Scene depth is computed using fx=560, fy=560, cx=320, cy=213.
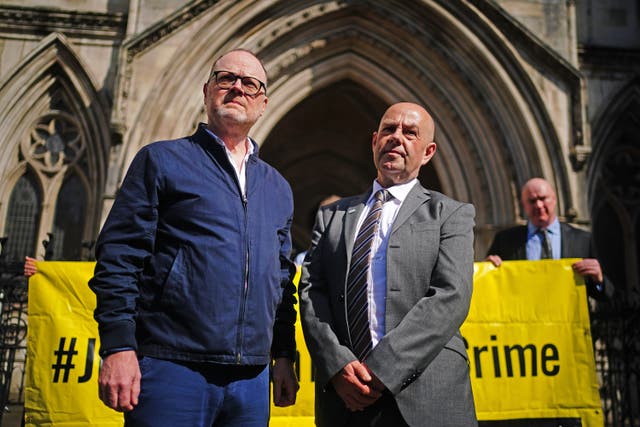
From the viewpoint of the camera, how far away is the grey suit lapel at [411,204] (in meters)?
2.48

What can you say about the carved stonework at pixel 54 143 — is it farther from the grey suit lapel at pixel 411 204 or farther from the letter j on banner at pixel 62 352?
the grey suit lapel at pixel 411 204

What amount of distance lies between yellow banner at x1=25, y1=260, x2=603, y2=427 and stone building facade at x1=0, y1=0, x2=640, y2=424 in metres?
4.04

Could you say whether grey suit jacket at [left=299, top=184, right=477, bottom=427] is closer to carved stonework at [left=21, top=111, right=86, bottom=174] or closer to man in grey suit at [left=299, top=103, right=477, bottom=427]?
man in grey suit at [left=299, top=103, right=477, bottom=427]

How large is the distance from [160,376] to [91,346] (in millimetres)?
2383

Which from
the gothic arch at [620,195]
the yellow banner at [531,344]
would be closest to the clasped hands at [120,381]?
the yellow banner at [531,344]

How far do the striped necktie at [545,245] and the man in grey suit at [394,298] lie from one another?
2.20 meters

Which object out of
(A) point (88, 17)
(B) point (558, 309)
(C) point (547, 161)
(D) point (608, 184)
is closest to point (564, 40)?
(C) point (547, 161)

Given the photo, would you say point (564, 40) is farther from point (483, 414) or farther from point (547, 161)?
point (483, 414)

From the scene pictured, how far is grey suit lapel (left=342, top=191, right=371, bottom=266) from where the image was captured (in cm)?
252

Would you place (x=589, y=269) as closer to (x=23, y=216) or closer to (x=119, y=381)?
(x=119, y=381)

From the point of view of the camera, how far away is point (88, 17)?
930 cm

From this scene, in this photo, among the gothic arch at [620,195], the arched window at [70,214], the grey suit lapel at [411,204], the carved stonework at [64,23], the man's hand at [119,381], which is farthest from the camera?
the gothic arch at [620,195]

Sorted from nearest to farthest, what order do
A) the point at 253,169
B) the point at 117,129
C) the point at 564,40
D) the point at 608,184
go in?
the point at 253,169, the point at 117,129, the point at 564,40, the point at 608,184

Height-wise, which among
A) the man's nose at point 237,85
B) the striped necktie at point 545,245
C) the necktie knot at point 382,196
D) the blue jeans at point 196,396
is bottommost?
the blue jeans at point 196,396
